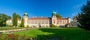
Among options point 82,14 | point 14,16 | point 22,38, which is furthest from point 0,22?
point 22,38

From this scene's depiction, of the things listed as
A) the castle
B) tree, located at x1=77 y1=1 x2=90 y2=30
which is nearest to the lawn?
tree, located at x1=77 y1=1 x2=90 y2=30

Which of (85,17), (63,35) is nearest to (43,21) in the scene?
(63,35)

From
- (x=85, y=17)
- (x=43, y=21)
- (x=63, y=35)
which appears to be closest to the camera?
(x=85, y=17)

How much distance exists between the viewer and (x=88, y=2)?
31078 mm

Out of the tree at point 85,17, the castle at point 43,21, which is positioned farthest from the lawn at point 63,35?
the castle at point 43,21

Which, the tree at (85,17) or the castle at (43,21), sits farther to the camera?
the castle at (43,21)

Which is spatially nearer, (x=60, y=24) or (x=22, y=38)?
(x=22, y=38)

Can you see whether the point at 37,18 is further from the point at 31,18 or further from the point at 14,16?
the point at 14,16

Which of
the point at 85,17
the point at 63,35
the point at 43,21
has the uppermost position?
the point at 43,21

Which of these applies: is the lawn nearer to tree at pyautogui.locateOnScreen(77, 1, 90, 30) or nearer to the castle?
tree at pyautogui.locateOnScreen(77, 1, 90, 30)

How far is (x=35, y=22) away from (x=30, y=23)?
158 inches

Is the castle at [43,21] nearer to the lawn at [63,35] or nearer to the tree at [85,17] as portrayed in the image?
the lawn at [63,35]

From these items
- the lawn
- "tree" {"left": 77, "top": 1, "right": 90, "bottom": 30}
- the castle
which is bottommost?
the lawn

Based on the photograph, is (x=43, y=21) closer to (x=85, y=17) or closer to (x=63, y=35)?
(x=63, y=35)
